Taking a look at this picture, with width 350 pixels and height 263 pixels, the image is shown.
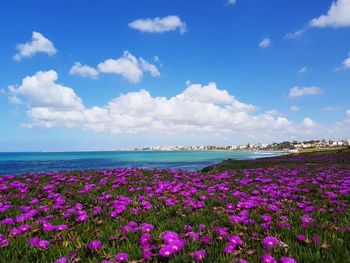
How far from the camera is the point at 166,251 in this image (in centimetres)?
407

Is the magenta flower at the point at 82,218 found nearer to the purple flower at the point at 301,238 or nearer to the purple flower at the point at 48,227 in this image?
the purple flower at the point at 48,227

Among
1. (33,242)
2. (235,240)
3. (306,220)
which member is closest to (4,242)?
(33,242)

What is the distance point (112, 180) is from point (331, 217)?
25.8ft

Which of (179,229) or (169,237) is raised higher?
(169,237)

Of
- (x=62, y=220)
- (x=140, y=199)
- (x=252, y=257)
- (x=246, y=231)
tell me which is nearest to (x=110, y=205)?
(x=140, y=199)

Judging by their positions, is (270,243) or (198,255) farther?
(270,243)

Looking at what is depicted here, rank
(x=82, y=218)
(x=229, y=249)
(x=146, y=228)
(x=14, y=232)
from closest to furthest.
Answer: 1. (x=229, y=249)
2. (x=14, y=232)
3. (x=146, y=228)
4. (x=82, y=218)

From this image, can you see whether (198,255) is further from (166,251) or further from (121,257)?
(121,257)

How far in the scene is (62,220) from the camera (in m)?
6.09

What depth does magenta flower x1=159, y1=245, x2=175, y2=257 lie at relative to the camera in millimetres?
4030

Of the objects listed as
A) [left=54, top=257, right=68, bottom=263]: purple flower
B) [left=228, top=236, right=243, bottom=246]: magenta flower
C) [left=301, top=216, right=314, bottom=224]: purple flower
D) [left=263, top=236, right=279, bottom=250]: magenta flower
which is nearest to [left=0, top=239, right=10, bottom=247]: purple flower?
[left=54, top=257, right=68, bottom=263]: purple flower

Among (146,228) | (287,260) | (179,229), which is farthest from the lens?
(179,229)

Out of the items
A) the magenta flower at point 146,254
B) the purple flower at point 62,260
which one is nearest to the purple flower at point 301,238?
the magenta flower at point 146,254

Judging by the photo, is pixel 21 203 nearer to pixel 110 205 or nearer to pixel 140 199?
pixel 110 205
